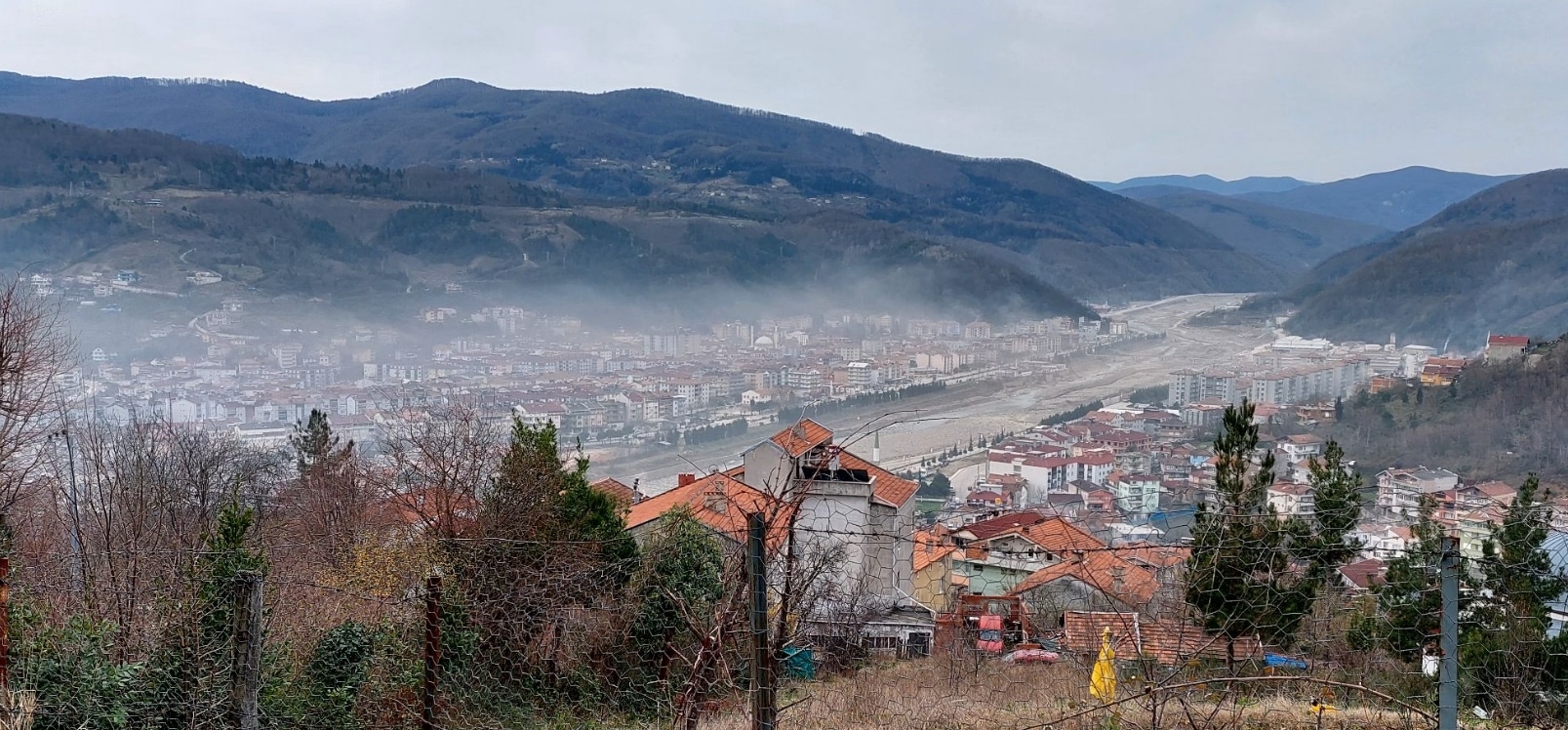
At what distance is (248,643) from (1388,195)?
20883cm

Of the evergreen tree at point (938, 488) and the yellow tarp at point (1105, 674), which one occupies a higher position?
the yellow tarp at point (1105, 674)

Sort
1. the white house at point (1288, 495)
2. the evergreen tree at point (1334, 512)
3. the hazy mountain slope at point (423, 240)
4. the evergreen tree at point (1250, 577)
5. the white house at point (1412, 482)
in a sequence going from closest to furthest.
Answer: the evergreen tree at point (1334, 512) < the evergreen tree at point (1250, 577) < the white house at point (1288, 495) < the white house at point (1412, 482) < the hazy mountain slope at point (423, 240)

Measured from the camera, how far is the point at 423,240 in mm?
58438

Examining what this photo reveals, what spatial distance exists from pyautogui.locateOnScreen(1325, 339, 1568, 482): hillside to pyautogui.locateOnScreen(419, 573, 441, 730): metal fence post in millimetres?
24507

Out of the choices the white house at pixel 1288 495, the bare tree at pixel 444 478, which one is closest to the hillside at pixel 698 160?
the white house at pixel 1288 495

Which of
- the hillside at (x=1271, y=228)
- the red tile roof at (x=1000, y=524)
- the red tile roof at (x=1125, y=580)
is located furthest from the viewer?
the hillside at (x=1271, y=228)

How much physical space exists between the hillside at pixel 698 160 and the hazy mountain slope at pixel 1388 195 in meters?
77.6

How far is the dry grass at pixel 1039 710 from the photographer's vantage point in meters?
2.69

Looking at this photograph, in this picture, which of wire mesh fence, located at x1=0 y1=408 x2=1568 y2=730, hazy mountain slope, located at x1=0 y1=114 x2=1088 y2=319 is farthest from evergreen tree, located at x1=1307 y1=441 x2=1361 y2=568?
hazy mountain slope, located at x1=0 y1=114 x2=1088 y2=319

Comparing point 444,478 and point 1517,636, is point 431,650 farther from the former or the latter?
point 444,478

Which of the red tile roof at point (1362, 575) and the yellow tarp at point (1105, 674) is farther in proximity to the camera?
the red tile roof at point (1362, 575)

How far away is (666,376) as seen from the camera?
39562 millimetres

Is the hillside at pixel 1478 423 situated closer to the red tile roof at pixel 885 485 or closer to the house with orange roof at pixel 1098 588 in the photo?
the red tile roof at pixel 885 485

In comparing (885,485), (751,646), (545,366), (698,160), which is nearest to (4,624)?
(751,646)
